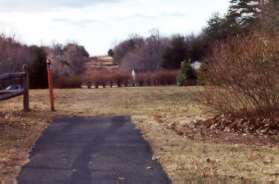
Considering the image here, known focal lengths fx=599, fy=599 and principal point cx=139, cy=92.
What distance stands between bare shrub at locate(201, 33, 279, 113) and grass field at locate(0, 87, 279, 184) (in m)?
1.39

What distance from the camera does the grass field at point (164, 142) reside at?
7801 mm

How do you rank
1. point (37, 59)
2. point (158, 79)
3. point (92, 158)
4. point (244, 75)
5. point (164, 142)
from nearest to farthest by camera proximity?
point (92, 158) < point (164, 142) < point (244, 75) < point (37, 59) < point (158, 79)

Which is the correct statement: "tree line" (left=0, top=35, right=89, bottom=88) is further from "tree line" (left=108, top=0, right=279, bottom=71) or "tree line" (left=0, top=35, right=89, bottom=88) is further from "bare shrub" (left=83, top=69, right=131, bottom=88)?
"tree line" (left=108, top=0, right=279, bottom=71)

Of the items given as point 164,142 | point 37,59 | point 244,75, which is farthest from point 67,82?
point 164,142

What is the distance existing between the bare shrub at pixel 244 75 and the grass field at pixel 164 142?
1.39m

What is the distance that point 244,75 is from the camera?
12.1 meters

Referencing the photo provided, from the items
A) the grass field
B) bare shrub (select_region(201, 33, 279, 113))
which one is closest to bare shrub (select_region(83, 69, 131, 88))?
the grass field

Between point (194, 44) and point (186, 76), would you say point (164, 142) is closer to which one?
point (186, 76)

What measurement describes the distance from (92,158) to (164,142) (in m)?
2.03

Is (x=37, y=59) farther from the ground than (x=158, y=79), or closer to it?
farther from the ground

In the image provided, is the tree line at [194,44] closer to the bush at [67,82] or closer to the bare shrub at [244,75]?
the bush at [67,82]

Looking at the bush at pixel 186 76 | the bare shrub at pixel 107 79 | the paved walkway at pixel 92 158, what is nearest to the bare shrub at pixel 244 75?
the paved walkway at pixel 92 158

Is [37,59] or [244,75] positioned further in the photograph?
[37,59]

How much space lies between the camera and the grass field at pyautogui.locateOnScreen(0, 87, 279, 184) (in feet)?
25.6
